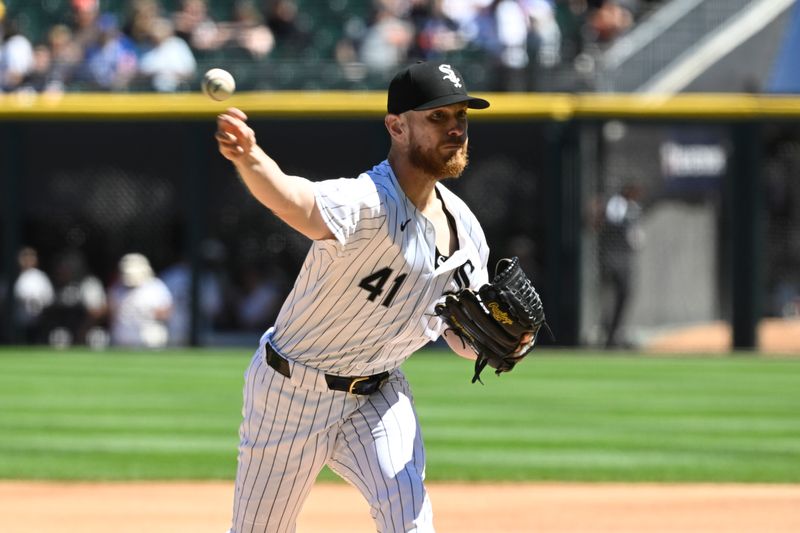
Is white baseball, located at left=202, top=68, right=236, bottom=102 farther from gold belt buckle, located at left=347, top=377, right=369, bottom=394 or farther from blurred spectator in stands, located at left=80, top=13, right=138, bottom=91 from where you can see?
blurred spectator in stands, located at left=80, top=13, right=138, bottom=91

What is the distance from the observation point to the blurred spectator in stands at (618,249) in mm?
15156

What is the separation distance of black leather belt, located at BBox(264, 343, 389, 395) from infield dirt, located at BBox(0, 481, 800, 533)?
226cm

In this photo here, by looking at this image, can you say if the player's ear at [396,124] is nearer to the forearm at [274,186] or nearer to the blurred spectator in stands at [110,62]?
the forearm at [274,186]

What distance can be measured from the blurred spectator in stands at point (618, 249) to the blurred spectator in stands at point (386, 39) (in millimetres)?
2757

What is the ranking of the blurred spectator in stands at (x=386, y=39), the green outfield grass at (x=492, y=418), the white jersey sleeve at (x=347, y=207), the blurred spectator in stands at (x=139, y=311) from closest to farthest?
the white jersey sleeve at (x=347, y=207) → the green outfield grass at (x=492, y=418) → the blurred spectator in stands at (x=139, y=311) → the blurred spectator in stands at (x=386, y=39)

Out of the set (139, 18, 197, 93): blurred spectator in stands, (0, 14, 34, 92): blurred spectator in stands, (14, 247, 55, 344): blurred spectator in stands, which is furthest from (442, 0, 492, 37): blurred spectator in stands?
(14, 247, 55, 344): blurred spectator in stands

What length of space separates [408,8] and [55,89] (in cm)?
414

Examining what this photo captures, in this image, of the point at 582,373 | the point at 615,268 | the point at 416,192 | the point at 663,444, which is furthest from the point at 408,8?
the point at 416,192

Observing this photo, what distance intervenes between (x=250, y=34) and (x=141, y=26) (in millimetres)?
1207

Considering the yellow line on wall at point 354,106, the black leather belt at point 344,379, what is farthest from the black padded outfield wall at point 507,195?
the black leather belt at point 344,379

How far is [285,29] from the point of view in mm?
16562

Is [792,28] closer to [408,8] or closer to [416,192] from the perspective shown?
[408,8]

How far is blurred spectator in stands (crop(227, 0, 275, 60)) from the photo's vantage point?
16.0 metres

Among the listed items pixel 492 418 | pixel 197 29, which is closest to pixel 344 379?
pixel 492 418
